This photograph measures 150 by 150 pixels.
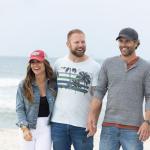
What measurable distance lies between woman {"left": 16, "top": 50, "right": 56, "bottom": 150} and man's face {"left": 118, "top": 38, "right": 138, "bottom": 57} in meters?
0.92

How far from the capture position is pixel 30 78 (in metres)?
5.09

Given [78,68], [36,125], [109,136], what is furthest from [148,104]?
[36,125]

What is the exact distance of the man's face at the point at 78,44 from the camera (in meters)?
5.00

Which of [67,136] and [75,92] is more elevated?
[75,92]

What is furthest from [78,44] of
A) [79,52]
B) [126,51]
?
[126,51]

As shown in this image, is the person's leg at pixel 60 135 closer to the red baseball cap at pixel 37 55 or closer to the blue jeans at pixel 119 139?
the blue jeans at pixel 119 139

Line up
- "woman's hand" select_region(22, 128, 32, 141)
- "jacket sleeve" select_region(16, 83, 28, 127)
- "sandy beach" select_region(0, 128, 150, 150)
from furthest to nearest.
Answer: "sandy beach" select_region(0, 128, 150, 150)
"jacket sleeve" select_region(16, 83, 28, 127)
"woman's hand" select_region(22, 128, 32, 141)

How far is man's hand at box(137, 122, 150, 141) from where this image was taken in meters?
4.59

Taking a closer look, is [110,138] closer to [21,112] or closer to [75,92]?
[75,92]

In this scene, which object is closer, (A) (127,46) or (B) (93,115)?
(A) (127,46)

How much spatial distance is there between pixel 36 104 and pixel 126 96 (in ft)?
3.38

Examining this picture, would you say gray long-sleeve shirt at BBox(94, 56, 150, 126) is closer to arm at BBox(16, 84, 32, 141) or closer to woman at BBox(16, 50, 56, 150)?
woman at BBox(16, 50, 56, 150)

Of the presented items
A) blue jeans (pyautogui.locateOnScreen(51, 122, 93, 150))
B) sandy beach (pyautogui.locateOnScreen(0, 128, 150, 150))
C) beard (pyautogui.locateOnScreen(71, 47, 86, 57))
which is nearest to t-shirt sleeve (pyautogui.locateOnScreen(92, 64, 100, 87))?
beard (pyautogui.locateOnScreen(71, 47, 86, 57))

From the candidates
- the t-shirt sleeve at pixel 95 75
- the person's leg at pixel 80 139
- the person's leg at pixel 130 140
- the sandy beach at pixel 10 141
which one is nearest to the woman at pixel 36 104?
the person's leg at pixel 80 139
